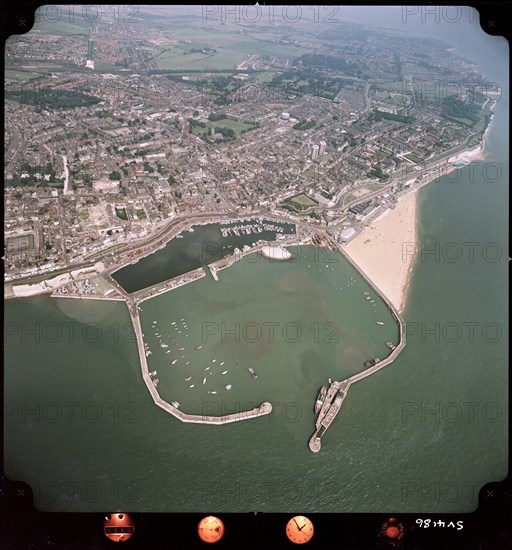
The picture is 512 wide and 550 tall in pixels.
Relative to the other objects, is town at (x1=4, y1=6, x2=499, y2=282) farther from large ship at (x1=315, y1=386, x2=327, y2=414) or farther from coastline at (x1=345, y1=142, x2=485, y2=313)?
large ship at (x1=315, y1=386, x2=327, y2=414)

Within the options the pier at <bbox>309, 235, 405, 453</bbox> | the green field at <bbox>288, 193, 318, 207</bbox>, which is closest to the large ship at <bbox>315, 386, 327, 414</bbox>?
the pier at <bbox>309, 235, 405, 453</bbox>

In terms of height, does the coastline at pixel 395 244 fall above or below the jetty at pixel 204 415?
above

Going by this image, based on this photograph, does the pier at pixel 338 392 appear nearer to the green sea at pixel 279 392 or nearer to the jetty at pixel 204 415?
the green sea at pixel 279 392

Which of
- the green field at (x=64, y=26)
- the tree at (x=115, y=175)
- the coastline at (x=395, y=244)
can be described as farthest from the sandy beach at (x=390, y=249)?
the green field at (x=64, y=26)
